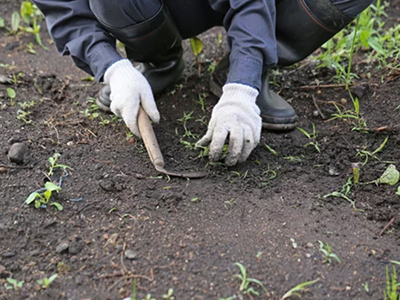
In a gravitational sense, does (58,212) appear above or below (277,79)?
above

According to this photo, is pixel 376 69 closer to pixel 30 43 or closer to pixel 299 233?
pixel 299 233

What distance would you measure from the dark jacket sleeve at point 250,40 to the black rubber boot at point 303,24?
236 mm

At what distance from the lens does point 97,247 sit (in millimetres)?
1757

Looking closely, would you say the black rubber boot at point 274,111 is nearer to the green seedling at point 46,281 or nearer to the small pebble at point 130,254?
the small pebble at point 130,254

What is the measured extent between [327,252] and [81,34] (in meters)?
1.40

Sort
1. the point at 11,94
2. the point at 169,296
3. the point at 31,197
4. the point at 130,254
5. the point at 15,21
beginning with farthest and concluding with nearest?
the point at 15,21, the point at 11,94, the point at 31,197, the point at 130,254, the point at 169,296

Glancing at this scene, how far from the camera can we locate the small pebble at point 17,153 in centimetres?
211

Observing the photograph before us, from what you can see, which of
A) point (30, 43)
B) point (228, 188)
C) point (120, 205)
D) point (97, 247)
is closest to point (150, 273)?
point (97, 247)

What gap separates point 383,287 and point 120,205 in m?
0.95

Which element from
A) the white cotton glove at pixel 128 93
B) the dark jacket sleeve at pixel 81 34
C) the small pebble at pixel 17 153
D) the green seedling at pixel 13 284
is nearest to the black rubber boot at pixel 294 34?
the white cotton glove at pixel 128 93

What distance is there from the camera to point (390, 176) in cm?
208

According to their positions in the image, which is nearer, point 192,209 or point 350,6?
point 192,209

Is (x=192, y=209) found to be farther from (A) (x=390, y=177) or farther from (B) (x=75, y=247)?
(A) (x=390, y=177)

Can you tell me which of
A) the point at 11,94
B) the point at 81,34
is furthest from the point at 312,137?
the point at 11,94
